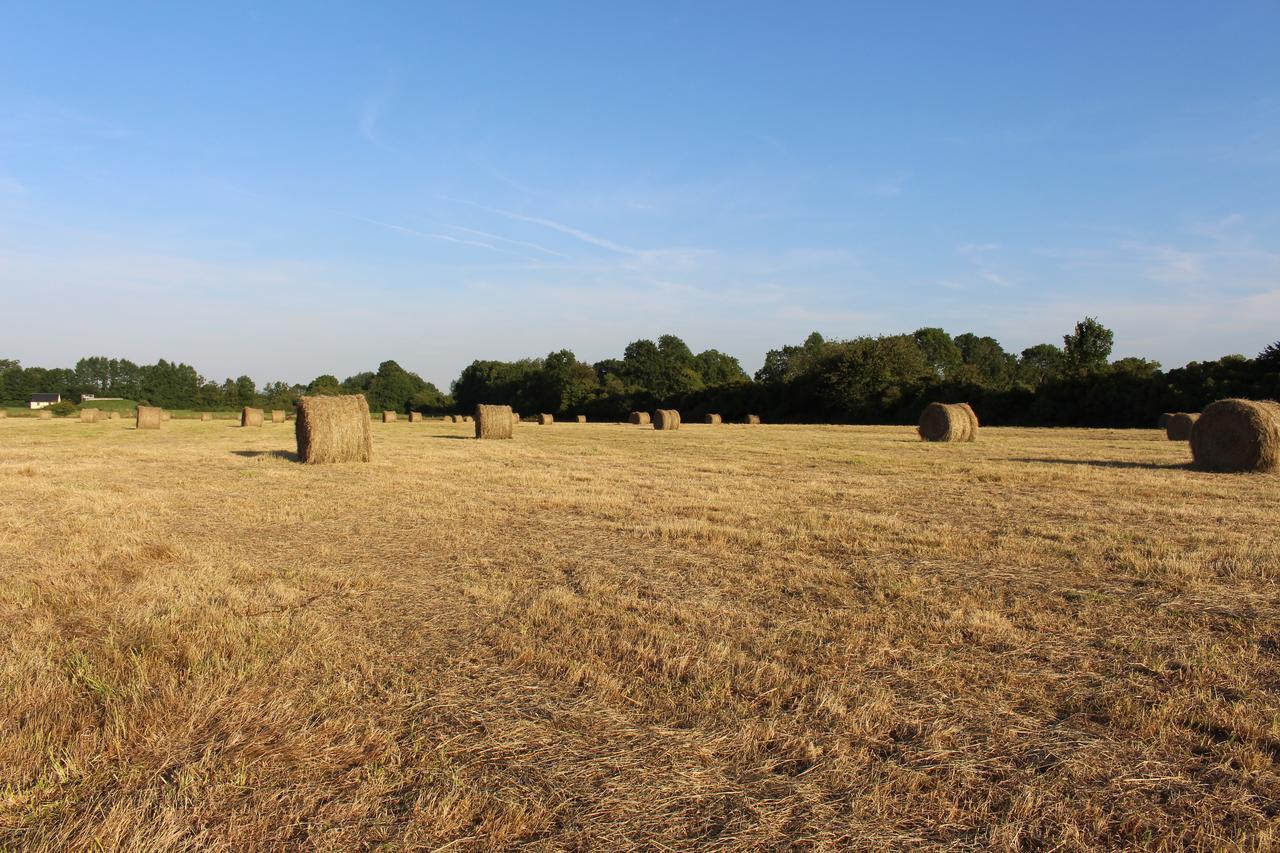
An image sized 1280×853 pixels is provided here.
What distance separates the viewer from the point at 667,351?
382 feet

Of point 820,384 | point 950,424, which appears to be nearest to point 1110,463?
point 950,424

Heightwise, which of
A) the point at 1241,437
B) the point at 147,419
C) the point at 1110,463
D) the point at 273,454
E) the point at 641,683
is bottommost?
the point at 641,683

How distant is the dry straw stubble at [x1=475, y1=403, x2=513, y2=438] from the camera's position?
1057 inches

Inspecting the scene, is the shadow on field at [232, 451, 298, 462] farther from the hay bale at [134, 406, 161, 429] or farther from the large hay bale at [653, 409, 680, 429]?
the large hay bale at [653, 409, 680, 429]

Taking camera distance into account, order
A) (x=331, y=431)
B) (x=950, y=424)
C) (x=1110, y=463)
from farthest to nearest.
Answer: (x=950, y=424) → (x=331, y=431) → (x=1110, y=463)

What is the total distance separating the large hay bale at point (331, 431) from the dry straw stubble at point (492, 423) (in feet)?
32.6

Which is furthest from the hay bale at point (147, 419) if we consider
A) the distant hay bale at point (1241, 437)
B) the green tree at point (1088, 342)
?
the green tree at point (1088, 342)

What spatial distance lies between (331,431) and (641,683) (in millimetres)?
14092

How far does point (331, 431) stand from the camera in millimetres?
16125

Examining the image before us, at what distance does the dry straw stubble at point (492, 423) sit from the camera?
26844 mm

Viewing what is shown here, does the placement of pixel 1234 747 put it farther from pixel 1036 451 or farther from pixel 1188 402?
pixel 1188 402

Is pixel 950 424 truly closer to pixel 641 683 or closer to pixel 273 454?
pixel 273 454

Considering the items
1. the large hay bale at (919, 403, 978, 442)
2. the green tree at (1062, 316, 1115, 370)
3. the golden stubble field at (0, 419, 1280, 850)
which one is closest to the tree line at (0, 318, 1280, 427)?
the green tree at (1062, 316, 1115, 370)

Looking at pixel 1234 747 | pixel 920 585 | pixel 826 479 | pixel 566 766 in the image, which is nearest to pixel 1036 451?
pixel 826 479
